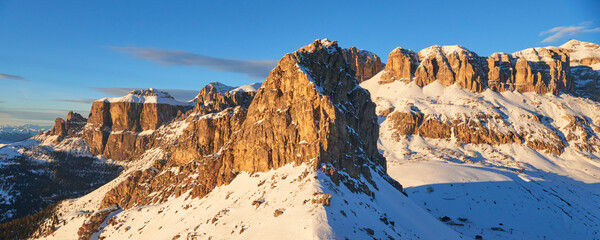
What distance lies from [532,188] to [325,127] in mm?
83620

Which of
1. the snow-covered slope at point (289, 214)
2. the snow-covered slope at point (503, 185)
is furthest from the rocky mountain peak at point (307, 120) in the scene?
the snow-covered slope at point (503, 185)

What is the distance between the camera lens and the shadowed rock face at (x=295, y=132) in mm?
64562

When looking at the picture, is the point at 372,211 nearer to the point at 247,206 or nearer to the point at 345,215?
the point at 345,215

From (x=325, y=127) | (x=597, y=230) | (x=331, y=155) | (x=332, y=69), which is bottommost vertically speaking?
(x=597, y=230)

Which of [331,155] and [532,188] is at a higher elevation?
[331,155]

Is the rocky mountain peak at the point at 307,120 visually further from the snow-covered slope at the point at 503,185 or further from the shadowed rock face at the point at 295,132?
the snow-covered slope at the point at 503,185

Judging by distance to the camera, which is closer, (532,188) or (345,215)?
(345,215)

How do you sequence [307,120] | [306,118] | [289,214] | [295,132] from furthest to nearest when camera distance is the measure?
[295,132] < [306,118] < [307,120] < [289,214]

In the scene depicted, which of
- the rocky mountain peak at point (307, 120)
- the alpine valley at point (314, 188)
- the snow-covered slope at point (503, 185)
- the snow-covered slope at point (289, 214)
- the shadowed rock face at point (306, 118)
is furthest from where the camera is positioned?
the snow-covered slope at point (503, 185)

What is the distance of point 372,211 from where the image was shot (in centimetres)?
5675

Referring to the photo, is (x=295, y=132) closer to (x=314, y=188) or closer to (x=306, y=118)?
(x=306, y=118)

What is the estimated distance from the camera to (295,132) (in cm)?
6738

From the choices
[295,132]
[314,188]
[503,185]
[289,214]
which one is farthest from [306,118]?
[503,185]

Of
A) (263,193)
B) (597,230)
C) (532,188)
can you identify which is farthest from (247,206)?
(532,188)
